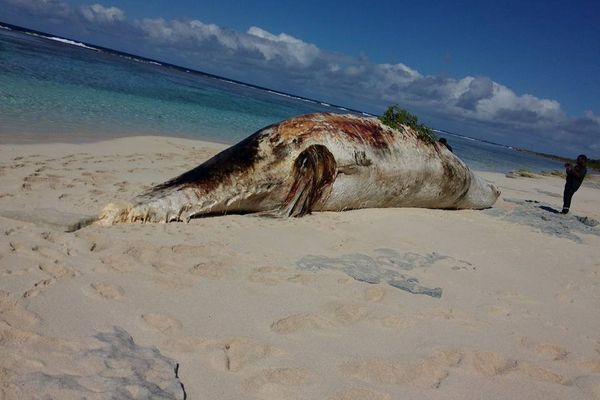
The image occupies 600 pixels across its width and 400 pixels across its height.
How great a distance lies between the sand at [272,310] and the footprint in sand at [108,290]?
15 millimetres

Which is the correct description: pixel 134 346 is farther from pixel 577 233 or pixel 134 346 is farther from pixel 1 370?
pixel 577 233

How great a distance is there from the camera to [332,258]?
4.76 m

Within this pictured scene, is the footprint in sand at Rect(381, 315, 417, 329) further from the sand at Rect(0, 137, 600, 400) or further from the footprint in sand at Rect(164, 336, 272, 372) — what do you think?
the footprint in sand at Rect(164, 336, 272, 372)

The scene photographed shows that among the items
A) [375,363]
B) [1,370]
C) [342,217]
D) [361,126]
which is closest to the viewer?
[1,370]

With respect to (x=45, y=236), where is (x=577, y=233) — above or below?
above

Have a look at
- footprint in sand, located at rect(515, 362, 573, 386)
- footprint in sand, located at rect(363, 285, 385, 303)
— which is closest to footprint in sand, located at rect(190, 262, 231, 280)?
footprint in sand, located at rect(363, 285, 385, 303)

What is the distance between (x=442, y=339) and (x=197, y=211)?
3.27 meters

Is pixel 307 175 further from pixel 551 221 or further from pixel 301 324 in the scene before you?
pixel 551 221

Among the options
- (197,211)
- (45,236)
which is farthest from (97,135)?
(45,236)

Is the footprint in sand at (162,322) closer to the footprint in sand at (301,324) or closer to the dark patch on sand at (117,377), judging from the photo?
the dark patch on sand at (117,377)

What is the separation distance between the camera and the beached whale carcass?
548 cm

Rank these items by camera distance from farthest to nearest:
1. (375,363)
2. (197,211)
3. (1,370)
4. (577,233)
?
(577,233) → (197,211) → (375,363) → (1,370)

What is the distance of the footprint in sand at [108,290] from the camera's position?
3.22 meters

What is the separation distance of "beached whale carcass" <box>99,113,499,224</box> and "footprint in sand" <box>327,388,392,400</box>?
10.8 ft
